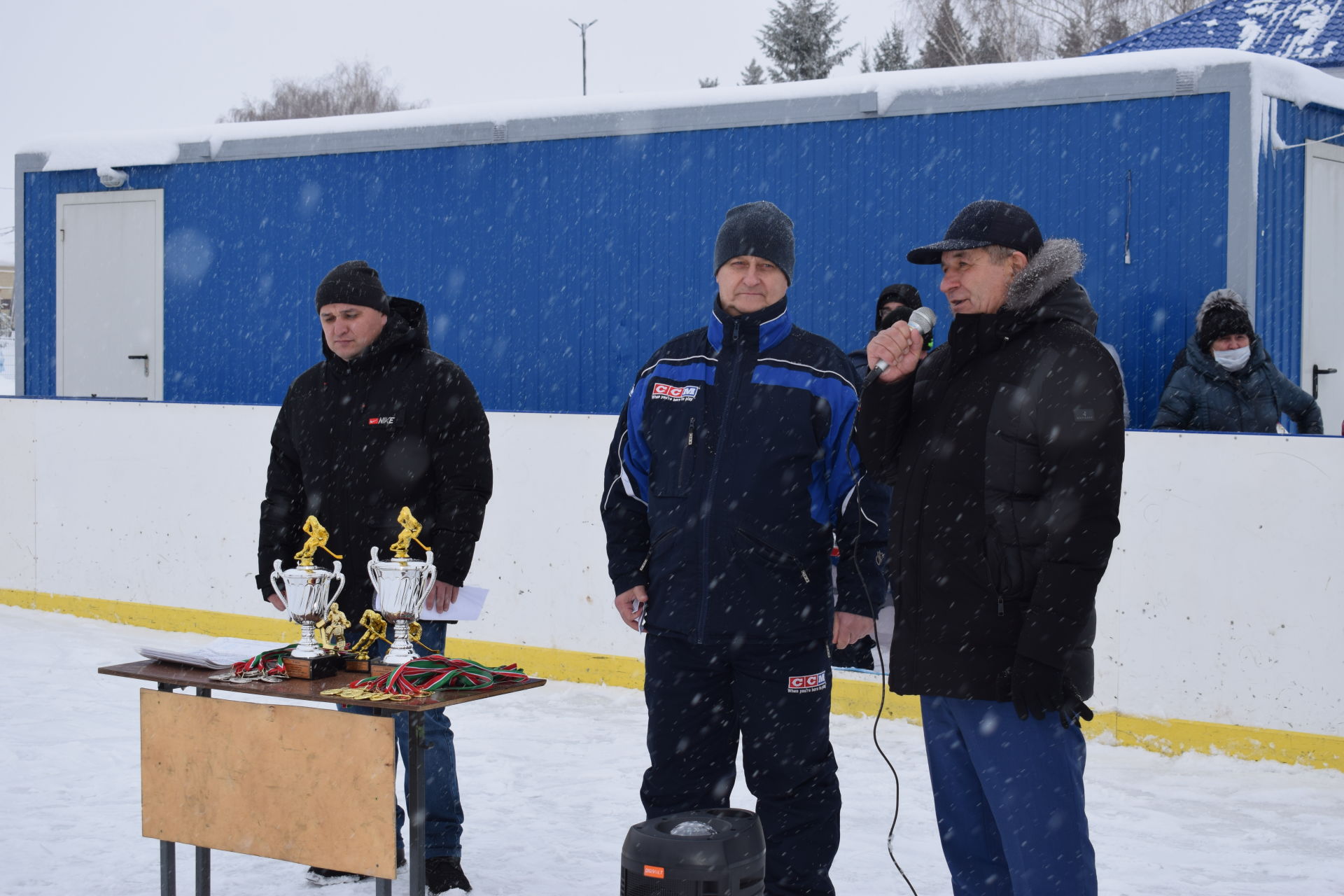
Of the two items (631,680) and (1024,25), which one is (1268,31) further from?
(1024,25)

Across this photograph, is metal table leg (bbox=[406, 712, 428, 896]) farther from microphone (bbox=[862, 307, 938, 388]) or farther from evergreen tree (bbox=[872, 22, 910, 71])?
evergreen tree (bbox=[872, 22, 910, 71])

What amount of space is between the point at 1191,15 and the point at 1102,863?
16.8 m

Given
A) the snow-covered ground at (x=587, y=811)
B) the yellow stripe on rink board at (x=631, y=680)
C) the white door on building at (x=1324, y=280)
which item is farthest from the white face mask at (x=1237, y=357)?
the snow-covered ground at (x=587, y=811)

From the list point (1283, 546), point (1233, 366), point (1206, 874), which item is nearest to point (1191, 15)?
point (1233, 366)

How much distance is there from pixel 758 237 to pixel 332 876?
217 centimetres

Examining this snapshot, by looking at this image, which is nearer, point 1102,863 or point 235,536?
point 1102,863

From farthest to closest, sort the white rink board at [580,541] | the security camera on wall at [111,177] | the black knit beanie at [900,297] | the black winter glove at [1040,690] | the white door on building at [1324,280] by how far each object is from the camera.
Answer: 1. the security camera on wall at [111,177]
2. the white door on building at [1324,280]
3. the black knit beanie at [900,297]
4. the white rink board at [580,541]
5. the black winter glove at [1040,690]

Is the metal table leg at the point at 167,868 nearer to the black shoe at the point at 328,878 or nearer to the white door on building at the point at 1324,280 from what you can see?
the black shoe at the point at 328,878

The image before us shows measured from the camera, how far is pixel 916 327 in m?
2.90

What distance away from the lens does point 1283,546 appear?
531 cm

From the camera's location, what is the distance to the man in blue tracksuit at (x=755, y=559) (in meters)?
3.22

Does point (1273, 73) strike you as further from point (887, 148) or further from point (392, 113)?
point (392, 113)

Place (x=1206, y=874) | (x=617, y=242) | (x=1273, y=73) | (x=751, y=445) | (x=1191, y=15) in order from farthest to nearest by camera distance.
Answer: (x=1191, y=15) → (x=617, y=242) → (x=1273, y=73) → (x=1206, y=874) → (x=751, y=445)

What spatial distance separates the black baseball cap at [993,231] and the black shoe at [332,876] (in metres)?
2.32
